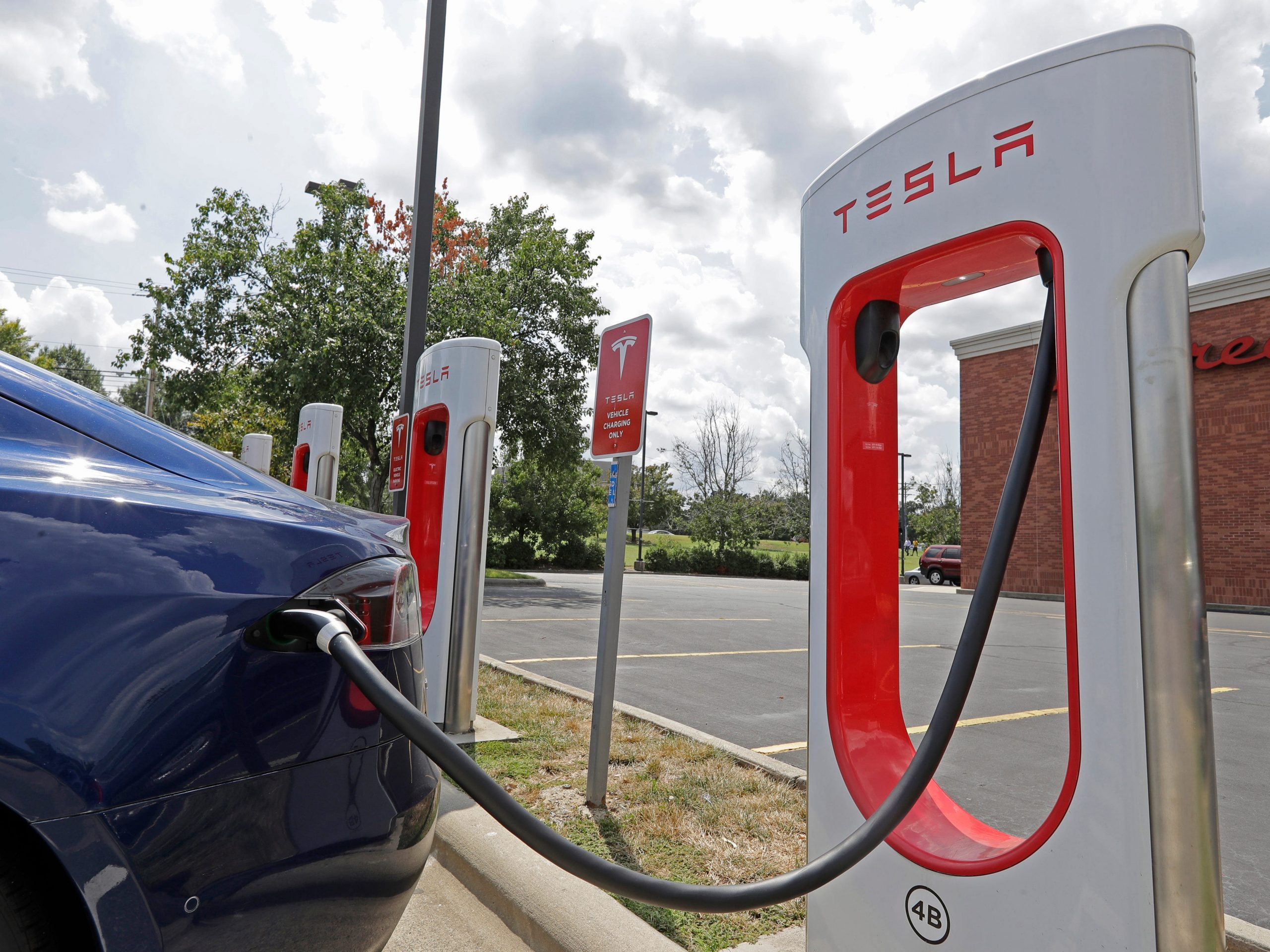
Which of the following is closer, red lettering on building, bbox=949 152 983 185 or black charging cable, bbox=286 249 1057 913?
black charging cable, bbox=286 249 1057 913

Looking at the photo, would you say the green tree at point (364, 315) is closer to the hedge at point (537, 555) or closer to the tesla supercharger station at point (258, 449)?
the tesla supercharger station at point (258, 449)

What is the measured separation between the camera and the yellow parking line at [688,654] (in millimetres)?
8219

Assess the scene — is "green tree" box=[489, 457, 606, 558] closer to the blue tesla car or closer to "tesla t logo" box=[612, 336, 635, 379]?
"tesla t logo" box=[612, 336, 635, 379]

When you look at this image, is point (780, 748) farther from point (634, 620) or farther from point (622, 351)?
point (634, 620)

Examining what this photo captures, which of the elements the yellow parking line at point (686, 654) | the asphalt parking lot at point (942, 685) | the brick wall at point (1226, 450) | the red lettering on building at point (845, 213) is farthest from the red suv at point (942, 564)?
the red lettering on building at point (845, 213)

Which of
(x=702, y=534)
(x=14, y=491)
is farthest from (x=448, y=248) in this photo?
(x=702, y=534)

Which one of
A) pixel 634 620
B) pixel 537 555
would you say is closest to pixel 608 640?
pixel 634 620

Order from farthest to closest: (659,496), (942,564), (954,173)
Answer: (659,496) → (942,564) → (954,173)

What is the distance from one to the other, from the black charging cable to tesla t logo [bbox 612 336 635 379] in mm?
2187

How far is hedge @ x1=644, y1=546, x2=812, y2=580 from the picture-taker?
124 feet

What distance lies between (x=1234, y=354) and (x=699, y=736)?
19.5 metres

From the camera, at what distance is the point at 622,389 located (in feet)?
12.6

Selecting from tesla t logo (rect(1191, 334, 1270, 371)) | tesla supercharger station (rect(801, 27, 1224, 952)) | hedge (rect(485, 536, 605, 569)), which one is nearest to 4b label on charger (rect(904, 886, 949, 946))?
tesla supercharger station (rect(801, 27, 1224, 952))

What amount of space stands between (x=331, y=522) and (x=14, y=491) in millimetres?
591
